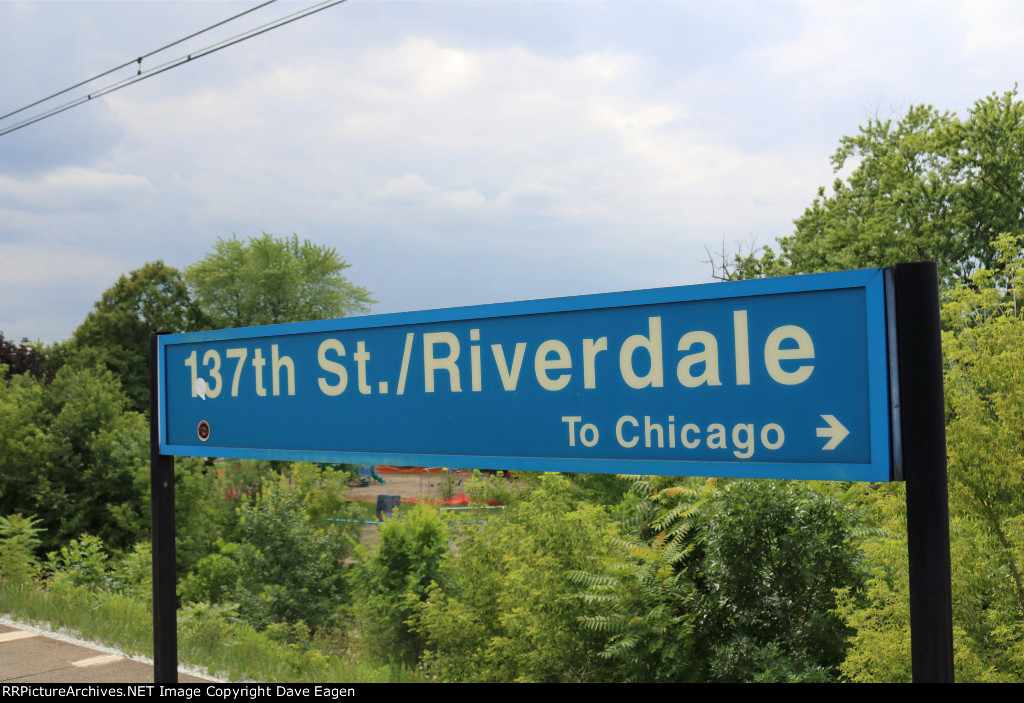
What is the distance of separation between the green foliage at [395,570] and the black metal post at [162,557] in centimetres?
1254

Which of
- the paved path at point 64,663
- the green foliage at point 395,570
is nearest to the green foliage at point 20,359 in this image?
the green foliage at point 395,570

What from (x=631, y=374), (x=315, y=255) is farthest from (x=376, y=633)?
(x=315, y=255)

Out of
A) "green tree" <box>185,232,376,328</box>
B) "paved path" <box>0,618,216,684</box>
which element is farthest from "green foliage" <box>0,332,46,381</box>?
"paved path" <box>0,618,216,684</box>

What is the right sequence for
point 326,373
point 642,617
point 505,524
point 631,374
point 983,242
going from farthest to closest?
1. point 983,242
2. point 505,524
3. point 642,617
4. point 326,373
5. point 631,374

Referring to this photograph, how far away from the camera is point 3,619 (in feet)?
20.7

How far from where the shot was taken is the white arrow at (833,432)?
180cm

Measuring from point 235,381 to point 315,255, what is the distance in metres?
53.8

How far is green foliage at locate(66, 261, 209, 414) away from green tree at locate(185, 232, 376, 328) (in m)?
1.55

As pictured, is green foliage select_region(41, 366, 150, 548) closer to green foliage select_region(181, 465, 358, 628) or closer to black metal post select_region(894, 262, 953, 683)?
green foliage select_region(181, 465, 358, 628)

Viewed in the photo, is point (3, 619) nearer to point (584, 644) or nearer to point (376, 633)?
point (584, 644)

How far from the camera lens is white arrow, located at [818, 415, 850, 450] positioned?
5.90ft

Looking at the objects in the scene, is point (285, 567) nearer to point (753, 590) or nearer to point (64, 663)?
point (753, 590)

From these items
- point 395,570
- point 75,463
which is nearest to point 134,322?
point 75,463

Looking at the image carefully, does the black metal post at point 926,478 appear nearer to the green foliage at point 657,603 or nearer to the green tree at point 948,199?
the green foliage at point 657,603
